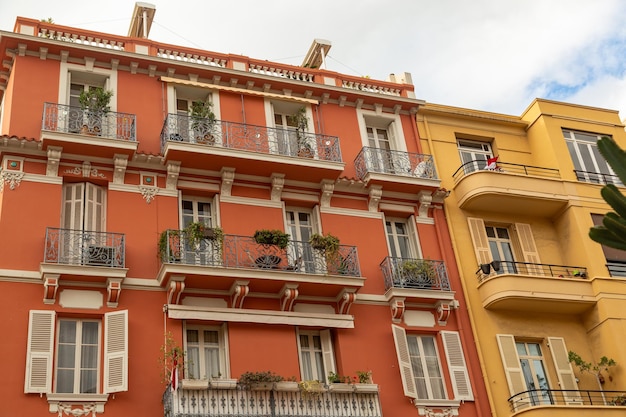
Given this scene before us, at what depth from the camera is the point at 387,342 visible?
19.6 metres

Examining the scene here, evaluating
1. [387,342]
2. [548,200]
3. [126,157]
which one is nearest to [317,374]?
[387,342]

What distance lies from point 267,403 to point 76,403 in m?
3.75

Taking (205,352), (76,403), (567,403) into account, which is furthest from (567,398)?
(76,403)

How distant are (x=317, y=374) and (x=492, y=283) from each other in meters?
5.29

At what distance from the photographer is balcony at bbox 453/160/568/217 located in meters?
22.3

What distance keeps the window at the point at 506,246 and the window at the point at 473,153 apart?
2.01m

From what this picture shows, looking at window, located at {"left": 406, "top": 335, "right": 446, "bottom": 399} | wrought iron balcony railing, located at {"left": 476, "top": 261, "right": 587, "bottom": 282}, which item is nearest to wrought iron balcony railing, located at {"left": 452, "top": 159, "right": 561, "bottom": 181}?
wrought iron balcony railing, located at {"left": 476, "top": 261, "right": 587, "bottom": 282}

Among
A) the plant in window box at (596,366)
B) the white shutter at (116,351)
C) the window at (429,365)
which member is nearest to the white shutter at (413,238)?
the window at (429,365)

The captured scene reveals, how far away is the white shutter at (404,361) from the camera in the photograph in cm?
1888

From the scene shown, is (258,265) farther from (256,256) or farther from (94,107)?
(94,107)

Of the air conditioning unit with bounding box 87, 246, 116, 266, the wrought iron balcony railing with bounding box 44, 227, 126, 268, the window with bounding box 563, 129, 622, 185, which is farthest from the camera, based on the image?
the window with bounding box 563, 129, 622, 185

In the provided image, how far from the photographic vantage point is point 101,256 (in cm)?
1778

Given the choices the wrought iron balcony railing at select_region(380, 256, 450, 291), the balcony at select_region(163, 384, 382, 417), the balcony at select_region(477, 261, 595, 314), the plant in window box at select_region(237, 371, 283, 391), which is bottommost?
the balcony at select_region(163, 384, 382, 417)

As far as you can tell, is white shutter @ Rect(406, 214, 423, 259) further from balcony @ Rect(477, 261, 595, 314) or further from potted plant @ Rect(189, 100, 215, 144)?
potted plant @ Rect(189, 100, 215, 144)
